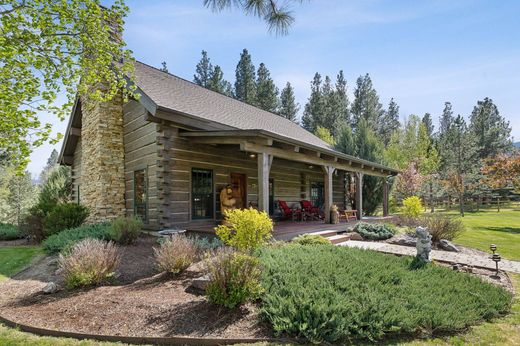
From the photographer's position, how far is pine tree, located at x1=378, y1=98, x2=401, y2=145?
1923 inches

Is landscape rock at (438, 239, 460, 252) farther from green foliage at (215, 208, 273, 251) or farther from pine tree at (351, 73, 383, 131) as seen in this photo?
pine tree at (351, 73, 383, 131)

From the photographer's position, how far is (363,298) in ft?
14.3

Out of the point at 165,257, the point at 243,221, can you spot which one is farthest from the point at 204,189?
the point at 243,221

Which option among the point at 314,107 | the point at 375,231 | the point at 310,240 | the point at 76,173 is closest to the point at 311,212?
the point at 375,231

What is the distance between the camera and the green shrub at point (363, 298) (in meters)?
3.87

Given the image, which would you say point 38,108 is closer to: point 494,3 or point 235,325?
point 235,325

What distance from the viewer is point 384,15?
23.1ft

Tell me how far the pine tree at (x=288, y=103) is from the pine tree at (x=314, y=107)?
158 centimetres

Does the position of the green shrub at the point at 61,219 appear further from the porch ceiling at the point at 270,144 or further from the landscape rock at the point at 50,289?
the landscape rock at the point at 50,289

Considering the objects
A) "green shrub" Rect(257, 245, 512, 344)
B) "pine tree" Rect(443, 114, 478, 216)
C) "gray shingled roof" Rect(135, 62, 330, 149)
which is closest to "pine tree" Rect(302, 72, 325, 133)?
"pine tree" Rect(443, 114, 478, 216)

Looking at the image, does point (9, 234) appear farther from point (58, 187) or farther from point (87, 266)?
point (87, 266)

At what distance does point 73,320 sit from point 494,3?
10.2 metres

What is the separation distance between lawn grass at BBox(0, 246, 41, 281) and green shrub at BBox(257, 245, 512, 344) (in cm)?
563

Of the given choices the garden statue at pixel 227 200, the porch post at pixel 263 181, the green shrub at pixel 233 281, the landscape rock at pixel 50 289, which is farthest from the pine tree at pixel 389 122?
the landscape rock at pixel 50 289
